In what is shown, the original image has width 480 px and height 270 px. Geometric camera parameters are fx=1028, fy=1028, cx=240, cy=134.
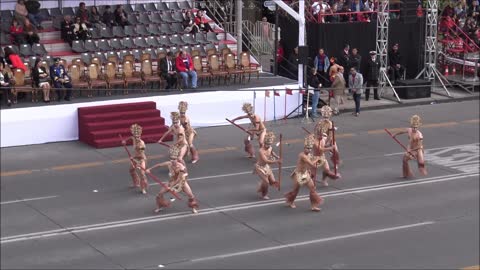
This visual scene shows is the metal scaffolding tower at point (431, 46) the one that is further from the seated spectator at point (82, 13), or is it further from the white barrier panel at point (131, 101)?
the seated spectator at point (82, 13)

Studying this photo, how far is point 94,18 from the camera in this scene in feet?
105

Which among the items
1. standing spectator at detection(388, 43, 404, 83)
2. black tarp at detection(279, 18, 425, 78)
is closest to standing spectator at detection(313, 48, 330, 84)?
black tarp at detection(279, 18, 425, 78)

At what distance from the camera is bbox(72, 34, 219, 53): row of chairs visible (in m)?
30.6

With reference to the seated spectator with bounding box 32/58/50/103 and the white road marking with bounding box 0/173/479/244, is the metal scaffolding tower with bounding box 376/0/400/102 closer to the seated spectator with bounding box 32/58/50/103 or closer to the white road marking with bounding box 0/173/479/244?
the white road marking with bounding box 0/173/479/244

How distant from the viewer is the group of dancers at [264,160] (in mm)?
20203

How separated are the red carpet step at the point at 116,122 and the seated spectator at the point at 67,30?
4.10 meters

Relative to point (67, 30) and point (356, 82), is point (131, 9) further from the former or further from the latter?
point (356, 82)

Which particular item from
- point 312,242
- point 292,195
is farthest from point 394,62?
point 312,242

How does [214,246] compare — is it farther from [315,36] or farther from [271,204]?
[315,36]

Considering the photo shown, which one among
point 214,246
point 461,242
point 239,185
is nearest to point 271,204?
point 239,185

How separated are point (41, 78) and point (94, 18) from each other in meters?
5.32

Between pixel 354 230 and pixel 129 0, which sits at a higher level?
pixel 129 0

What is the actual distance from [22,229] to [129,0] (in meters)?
17.1

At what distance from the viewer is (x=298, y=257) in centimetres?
1742
